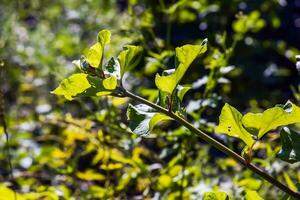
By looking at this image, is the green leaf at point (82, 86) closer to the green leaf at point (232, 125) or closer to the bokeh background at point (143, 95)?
the green leaf at point (232, 125)

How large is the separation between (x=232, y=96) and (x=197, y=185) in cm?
99

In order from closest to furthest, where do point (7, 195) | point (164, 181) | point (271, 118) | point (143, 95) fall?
point (271, 118)
point (7, 195)
point (164, 181)
point (143, 95)

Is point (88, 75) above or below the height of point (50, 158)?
above

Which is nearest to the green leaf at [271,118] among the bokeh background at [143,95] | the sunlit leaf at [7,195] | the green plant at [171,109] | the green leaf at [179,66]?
the green plant at [171,109]

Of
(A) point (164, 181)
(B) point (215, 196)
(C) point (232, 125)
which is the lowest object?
(A) point (164, 181)

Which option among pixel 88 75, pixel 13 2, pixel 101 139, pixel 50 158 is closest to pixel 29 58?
pixel 13 2

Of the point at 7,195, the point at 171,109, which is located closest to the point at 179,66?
the point at 171,109

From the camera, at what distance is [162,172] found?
4.81ft

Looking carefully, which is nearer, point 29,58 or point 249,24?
point 249,24

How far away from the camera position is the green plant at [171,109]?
0.78m

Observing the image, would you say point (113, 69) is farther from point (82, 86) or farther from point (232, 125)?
point (232, 125)

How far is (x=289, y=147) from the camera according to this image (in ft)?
2.71

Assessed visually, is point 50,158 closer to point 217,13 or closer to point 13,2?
point 217,13

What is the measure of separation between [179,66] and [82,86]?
133 mm
